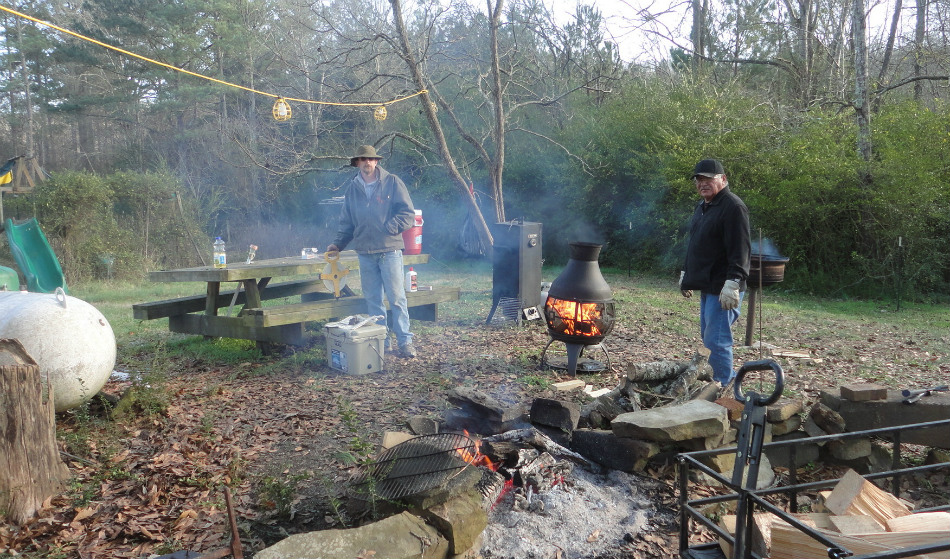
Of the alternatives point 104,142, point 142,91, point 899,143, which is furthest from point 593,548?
point 104,142

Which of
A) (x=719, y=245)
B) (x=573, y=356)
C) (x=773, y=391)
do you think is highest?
(x=719, y=245)

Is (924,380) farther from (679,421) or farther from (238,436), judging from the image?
(238,436)

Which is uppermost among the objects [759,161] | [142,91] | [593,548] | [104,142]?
[142,91]

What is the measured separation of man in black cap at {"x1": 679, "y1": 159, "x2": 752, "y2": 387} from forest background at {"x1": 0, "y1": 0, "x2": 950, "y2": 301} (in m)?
4.67

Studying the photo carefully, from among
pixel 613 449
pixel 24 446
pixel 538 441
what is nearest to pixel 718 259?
pixel 613 449

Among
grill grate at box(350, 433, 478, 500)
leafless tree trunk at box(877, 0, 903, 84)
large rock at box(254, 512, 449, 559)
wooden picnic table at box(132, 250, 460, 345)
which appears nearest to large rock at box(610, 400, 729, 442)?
grill grate at box(350, 433, 478, 500)

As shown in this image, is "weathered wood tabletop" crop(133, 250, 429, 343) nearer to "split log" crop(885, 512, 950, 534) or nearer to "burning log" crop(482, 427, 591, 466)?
"burning log" crop(482, 427, 591, 466)

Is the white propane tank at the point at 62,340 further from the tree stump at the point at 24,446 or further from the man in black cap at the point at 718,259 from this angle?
the man in black cap at the point at 718,259

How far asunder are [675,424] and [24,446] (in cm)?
325

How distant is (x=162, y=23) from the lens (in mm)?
20609

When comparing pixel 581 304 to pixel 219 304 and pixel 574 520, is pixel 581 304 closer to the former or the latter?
pixel 574 520

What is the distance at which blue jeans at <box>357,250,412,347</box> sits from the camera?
6.14m

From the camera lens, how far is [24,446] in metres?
3.06

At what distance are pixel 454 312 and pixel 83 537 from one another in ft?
21.2
